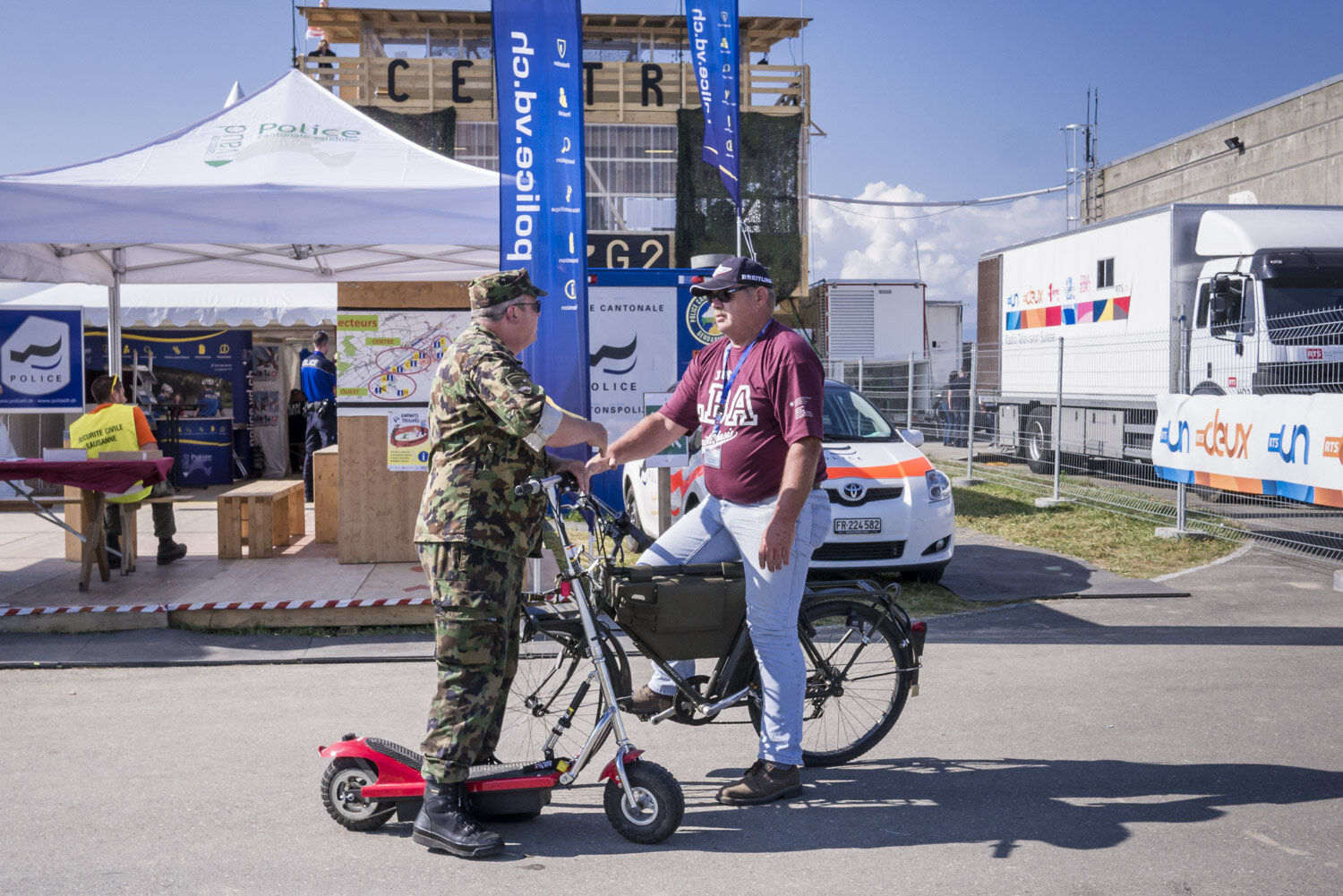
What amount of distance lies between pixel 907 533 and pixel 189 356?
12029mm

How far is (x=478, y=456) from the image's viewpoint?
12.5ft

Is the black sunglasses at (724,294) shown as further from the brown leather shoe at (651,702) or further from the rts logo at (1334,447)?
the rts logo at (1334,447)

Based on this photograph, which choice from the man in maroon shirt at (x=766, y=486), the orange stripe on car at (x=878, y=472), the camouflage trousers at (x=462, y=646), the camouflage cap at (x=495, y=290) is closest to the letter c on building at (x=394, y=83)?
the orange stripe on car at (x=878, y=472)

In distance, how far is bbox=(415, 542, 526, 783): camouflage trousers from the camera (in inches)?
148

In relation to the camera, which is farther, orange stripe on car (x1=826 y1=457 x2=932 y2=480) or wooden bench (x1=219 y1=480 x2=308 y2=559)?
wooden bench (x1=219 y1=480 x2=308 y2=559)

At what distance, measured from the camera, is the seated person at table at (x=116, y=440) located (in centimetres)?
867

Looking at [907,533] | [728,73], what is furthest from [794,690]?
[728,73]

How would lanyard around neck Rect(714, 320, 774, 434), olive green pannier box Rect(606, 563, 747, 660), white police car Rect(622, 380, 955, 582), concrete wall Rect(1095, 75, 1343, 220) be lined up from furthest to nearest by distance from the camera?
concrete wall Rect(1095, 75, 1343, 220)
white police car Rect(622, 380, 955, 582)
lanyard around neck Rect(714, 320, 774, 434)
olive green pannier box Rect(606, 563, 747, 660)

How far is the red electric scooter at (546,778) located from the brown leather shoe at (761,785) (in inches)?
15.5

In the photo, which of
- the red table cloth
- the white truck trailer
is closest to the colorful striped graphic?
the white truck trailer

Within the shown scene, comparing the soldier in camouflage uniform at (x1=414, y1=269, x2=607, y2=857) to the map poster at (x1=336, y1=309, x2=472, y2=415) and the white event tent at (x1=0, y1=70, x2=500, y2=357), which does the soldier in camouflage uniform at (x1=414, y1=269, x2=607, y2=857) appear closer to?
the white event tent at (x1=0, y1=70, x2=500, y2=357)

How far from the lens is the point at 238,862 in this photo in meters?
3.71

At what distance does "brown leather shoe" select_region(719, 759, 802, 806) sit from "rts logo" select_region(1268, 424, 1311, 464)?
610cm

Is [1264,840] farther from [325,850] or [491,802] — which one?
[325,850]
